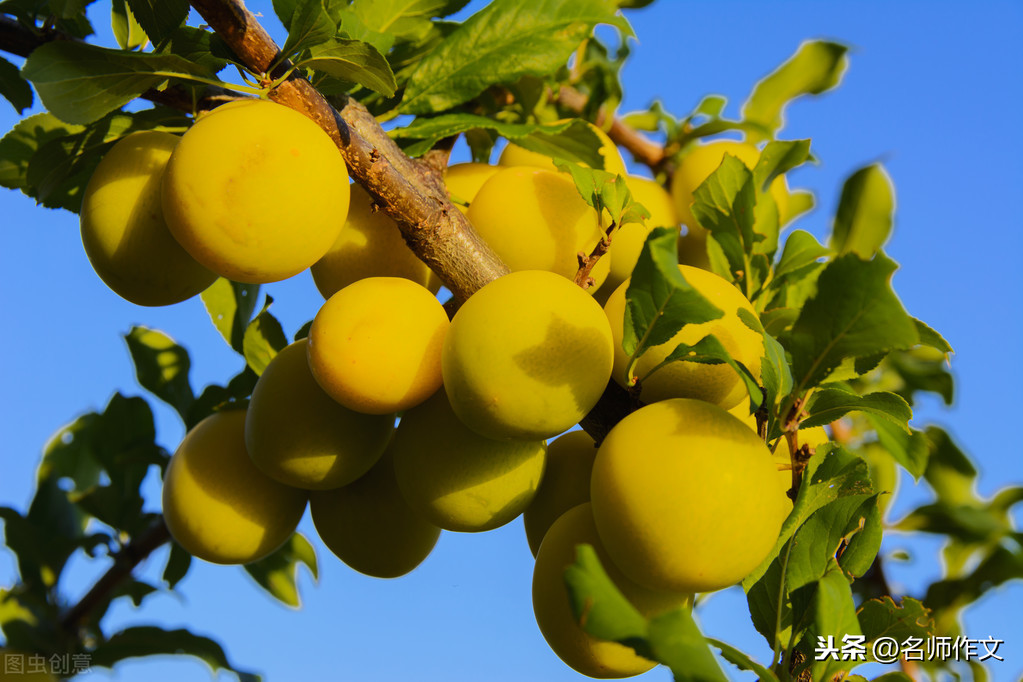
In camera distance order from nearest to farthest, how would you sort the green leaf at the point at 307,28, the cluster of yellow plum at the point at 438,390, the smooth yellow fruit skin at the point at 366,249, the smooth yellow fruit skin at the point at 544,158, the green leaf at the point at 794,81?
the cluster of yellow plum at the point at 438,390
the green leaf at the point at 307,28
the smooth yellow fruit skin at the point at 366,249
the smooth yellow fruit skin at the point at 544,158
the green leaf at the point at 794,81

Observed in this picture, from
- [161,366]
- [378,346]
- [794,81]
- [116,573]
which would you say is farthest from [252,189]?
[794,81]

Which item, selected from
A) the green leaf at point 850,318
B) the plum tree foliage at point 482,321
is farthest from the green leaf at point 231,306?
the green leaf at point 850,318

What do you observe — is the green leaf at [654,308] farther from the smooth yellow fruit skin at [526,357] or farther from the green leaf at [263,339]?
the green leaf at [263,339]

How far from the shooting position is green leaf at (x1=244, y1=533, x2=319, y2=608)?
150 centimetres

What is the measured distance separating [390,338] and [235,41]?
0.34m

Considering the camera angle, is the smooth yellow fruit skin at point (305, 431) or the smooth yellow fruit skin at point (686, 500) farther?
the smooth yellow fruit skin at point (305, 431)

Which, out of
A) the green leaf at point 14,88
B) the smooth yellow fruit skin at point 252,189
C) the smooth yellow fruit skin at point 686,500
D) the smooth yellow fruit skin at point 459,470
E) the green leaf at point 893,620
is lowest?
the green leaf at point 893,620

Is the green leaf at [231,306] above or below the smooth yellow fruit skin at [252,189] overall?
above

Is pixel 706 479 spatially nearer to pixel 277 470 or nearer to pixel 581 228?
pixel 581 228

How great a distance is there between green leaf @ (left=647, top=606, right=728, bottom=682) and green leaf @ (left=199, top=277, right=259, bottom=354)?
2.64 feet

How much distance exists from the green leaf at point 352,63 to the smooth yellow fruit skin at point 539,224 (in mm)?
160

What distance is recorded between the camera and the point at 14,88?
93 centimetres

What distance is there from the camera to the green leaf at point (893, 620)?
729mm

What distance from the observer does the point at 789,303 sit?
99 centimetres
